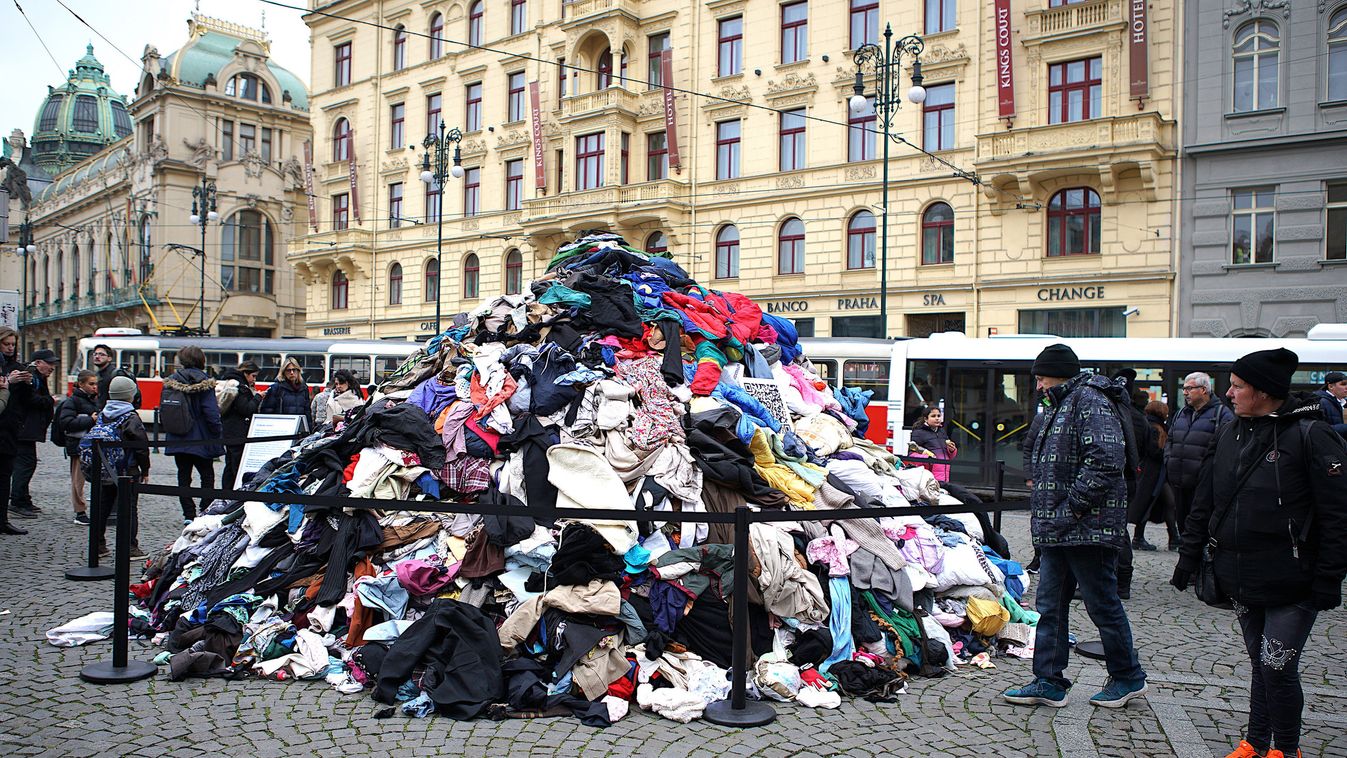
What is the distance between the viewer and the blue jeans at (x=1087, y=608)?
524 cm

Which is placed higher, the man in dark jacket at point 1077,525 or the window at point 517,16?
the window at point 517,16

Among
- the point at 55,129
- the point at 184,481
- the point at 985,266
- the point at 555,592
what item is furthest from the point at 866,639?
the point at 55,129

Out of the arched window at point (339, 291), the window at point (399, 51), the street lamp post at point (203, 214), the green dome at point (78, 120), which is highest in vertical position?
the green dome at point (78, 120)

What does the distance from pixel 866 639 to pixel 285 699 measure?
3.39 m

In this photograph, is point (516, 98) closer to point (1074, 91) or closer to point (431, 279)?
point (431, 279)

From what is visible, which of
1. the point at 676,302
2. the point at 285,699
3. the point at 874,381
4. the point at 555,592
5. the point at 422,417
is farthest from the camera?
the point at 874,381

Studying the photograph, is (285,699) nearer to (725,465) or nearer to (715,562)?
(715,562)

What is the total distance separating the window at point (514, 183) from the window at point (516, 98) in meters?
1.76

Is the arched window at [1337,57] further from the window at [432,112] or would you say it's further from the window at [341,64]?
the window at [341,64]

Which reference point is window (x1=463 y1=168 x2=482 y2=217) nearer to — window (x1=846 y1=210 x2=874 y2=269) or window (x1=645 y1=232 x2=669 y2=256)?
window (x1=645 y1=232 x2=669 y2=256)

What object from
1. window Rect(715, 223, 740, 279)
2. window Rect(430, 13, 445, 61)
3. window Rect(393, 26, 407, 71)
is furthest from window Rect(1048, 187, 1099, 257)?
window Rect(393, 26, 407, 71)

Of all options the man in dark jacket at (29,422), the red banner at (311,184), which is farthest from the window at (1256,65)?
the red banner at (311,184)

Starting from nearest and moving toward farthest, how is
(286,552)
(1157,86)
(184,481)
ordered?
(286,552)
(184,481)
(1157,86)

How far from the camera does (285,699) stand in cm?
532
